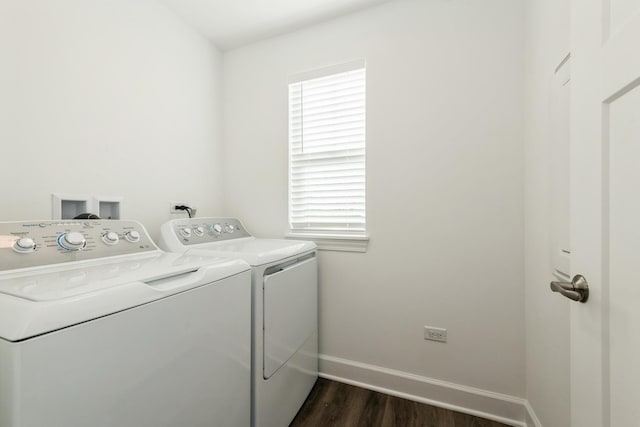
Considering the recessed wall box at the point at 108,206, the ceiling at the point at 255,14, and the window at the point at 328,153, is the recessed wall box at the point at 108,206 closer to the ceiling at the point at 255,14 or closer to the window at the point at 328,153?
the window at the point at 328,153

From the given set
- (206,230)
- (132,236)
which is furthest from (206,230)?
(132,236)

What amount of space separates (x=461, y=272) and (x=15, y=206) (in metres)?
2.18

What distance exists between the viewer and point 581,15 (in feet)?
2.17

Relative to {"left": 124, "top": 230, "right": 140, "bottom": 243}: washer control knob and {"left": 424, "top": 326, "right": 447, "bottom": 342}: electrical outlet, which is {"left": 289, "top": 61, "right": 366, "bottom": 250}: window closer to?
{"left": 424, "top": 326, "right": 447, "bottom": 342}: electrical outlet

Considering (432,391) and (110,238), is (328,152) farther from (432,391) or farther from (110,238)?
(432,391)

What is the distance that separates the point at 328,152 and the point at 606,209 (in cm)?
147

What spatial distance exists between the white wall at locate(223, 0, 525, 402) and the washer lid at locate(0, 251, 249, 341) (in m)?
1.06

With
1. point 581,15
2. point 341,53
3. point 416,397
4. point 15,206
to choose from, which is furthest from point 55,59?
point 416,397

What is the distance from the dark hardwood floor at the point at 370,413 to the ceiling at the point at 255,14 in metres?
2.51

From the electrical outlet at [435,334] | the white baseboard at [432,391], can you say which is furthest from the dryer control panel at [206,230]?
the electrical outlet at [435,334]

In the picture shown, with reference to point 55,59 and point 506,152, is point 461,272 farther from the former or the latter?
point 55,59

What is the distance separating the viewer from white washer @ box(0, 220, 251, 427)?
1.66 feet

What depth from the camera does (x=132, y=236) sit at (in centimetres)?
121

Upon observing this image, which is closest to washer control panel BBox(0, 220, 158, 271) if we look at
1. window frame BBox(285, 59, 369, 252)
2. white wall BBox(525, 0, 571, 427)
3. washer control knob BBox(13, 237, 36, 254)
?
washer control knob BBox(13, 237, 36, 254)
